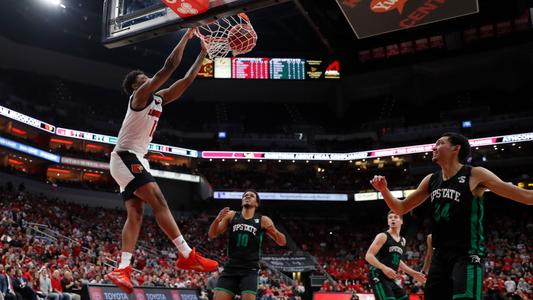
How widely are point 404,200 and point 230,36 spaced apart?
3204 mm

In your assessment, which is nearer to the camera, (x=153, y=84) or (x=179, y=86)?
(x=153, y=84)

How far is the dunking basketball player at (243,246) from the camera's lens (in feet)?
25.2

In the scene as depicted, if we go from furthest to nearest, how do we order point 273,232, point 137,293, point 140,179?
1. point 137,293
2. point 273,232
3. point 140,179

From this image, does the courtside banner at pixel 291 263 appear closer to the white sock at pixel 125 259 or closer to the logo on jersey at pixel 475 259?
the white sock at pixel 125 259

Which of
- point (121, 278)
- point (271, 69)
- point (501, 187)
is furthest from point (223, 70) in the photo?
point (501, 187)

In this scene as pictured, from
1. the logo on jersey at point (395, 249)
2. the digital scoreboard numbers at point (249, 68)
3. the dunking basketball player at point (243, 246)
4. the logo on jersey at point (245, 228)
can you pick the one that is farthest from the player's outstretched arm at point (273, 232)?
the digital scoreboard numbers at point (249, 68)

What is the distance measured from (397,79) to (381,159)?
6721 millimetres

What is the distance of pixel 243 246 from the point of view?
7910 mm

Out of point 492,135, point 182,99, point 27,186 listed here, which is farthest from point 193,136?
point 492,135

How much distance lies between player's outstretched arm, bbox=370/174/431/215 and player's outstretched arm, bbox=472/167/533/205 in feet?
1.95

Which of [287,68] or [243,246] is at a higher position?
[287,68]

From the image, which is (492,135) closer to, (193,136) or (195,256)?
(193,136)

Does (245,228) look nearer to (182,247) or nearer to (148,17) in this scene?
(182,247)

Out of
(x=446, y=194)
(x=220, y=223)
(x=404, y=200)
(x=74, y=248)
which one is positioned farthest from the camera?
(x=74, y=248)
